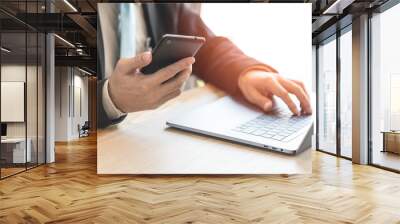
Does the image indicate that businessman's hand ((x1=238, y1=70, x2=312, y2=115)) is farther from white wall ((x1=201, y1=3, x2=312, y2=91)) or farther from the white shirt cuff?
the white shirt cuff

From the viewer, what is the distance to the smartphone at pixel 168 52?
21.4ft

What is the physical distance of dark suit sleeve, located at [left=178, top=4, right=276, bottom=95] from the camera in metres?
6.72

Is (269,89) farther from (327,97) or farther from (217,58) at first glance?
(327,97)

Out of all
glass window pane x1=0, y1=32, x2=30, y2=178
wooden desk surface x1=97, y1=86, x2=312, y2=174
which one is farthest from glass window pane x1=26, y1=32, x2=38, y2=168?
wooden desk surface x1=97, y1=86, x2=312, y2=174

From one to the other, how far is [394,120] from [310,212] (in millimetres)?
4098

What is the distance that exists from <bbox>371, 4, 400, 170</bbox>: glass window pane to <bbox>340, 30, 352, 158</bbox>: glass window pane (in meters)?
0.92

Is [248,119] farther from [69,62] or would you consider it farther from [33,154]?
[69,62]

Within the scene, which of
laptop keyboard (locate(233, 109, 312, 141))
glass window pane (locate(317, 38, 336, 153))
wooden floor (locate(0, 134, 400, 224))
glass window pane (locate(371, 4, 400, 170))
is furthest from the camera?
glass window pane (locate(317, 38, 336, 153))

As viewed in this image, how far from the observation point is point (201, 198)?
5.10 meters

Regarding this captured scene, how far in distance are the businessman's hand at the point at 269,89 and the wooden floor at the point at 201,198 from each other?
126 cm

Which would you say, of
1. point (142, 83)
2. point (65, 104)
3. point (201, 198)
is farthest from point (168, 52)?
point (65, 104)

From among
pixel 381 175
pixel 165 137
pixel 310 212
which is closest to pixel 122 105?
pixel 165 137

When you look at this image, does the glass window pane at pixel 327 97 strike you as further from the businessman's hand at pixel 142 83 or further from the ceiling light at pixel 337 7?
the businessman's hand at pixel 142 83

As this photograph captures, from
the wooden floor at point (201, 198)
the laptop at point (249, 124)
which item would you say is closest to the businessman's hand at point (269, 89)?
the laptop at point (249, 124)
